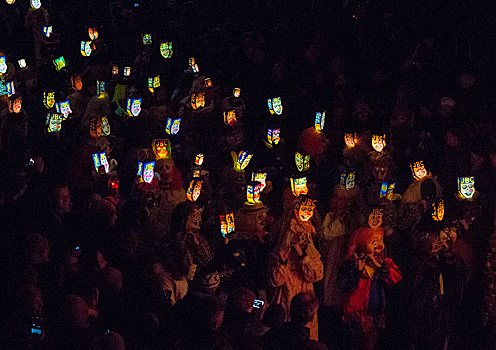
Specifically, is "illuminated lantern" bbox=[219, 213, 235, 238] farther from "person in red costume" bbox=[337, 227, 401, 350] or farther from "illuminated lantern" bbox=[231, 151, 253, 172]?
"person in red costume" bbox=[337, 227, 401, 350]

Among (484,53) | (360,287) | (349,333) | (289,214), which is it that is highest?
(484,53)

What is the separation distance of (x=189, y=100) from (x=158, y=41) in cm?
211

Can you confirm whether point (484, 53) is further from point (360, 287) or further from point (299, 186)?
point (360, 287)

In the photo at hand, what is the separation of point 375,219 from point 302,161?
2.54 metres

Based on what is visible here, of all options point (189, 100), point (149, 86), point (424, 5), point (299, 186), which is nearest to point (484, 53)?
point (424, 5)

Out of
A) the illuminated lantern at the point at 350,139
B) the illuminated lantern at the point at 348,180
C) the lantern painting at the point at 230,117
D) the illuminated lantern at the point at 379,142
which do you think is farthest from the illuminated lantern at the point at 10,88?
the illuminated lantern at the point at 379,142

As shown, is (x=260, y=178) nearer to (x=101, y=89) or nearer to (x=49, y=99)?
(x=101, y=89)

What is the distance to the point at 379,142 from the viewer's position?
10.4 m

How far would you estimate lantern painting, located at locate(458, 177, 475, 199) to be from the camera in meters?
9.07

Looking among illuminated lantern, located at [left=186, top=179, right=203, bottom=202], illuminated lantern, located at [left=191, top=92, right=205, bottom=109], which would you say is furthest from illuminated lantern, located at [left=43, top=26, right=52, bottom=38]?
illuminated lantern, located at [left=186, top=179, right=203, bottom=202]

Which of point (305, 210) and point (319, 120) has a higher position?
point (319, 120)

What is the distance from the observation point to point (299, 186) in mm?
10219

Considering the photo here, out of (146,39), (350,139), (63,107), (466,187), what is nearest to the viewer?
(466,187)

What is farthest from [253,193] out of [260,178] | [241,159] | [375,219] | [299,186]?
[375,219]
